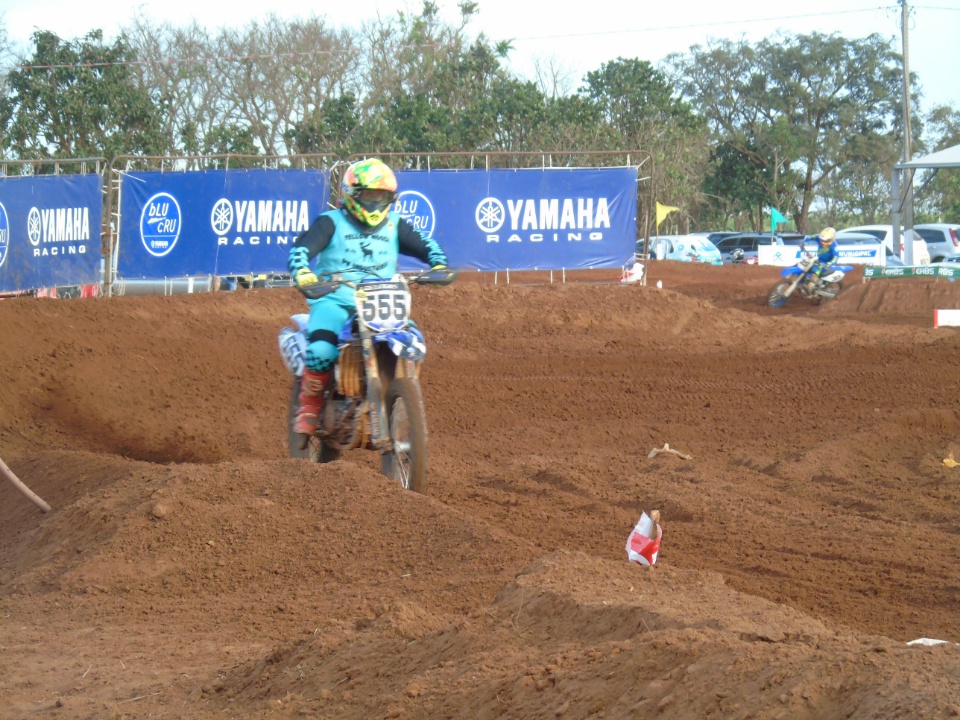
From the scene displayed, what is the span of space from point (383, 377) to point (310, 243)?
988mm

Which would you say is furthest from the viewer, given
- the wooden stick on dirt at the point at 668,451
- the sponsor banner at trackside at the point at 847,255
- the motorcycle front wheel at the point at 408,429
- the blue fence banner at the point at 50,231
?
the sponsor banner at trackside at the point at 847,255

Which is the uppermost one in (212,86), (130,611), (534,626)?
(212,86)

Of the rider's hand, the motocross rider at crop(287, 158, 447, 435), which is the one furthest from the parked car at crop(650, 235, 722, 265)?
the rider's hand

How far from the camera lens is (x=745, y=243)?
37.6m

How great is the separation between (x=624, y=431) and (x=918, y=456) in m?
2.51

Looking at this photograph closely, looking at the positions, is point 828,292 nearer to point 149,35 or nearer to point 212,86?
point 212,86

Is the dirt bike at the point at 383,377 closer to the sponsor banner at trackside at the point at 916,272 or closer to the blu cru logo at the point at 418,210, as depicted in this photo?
the blu cru logo at the point at 418,210

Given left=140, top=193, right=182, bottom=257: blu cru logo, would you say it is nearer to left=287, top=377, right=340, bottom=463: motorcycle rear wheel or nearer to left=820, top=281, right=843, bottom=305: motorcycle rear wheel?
left=287, top=377, right=340, bottom=463: motorcycle rear wheel

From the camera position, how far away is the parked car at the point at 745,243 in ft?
119

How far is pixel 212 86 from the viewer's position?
43.7m

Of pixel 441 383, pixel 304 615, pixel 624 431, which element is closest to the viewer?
pixel 304 615

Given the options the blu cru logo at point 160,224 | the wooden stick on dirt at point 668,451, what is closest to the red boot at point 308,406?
the wooden stick on dirt at point 668,451

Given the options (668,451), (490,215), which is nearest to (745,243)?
(490,215)

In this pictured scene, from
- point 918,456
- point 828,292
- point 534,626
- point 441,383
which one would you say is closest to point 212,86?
point 828,292
